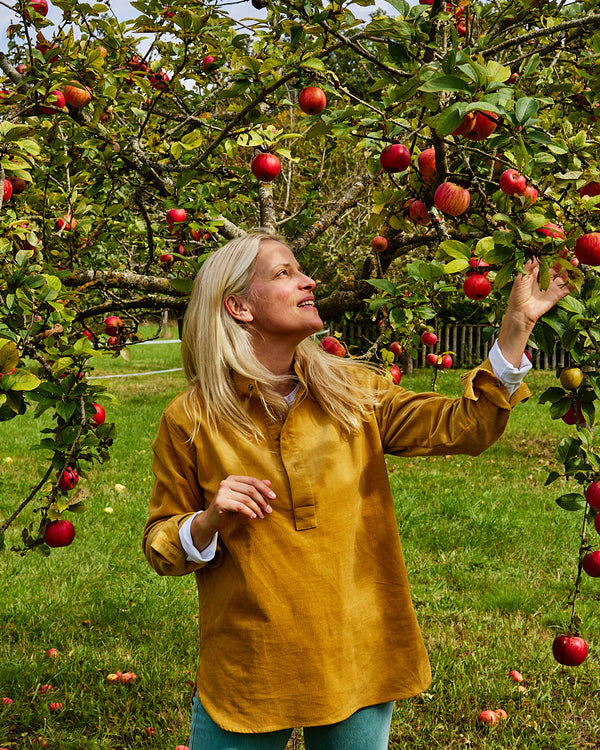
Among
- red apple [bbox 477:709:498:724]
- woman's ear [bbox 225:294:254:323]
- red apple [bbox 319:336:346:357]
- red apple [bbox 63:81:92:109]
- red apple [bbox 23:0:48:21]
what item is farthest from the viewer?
red apple [bbox 477:709:498:724]

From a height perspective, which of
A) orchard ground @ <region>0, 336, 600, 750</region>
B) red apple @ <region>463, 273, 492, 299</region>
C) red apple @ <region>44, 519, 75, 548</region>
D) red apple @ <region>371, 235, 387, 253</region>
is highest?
red apple @ <region>463, 273, 492, 299</region>

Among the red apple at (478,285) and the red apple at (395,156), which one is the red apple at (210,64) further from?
the red apple at (478,285)

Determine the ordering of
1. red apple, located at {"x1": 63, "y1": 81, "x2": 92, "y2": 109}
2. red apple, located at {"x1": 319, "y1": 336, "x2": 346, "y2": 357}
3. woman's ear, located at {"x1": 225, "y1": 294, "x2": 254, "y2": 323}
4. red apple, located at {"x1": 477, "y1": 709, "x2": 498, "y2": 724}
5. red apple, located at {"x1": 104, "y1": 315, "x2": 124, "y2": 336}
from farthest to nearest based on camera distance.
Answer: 1. red apple, located at {"x1": 104, "y1": 315, "x2": 124, "y2": 336}
2. red apple, located at {"x1": 477, "y1": 709, "x2": 498, "y2": 724}
3. red apple, located at {"x1": 319, "y1": 336, "x2": 346, "y2": 357}
4. red apple, located at {"x1": 63, "y1": 81, "x2": 92, "y2": 109}
5. woman's ear, located at {"x1": 225, "y1": 294, "x2": 254, "y2": 323}

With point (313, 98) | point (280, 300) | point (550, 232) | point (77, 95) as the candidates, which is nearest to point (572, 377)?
point (550, 232)

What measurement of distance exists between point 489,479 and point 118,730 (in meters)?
3.77

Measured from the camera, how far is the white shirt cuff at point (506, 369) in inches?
53.7

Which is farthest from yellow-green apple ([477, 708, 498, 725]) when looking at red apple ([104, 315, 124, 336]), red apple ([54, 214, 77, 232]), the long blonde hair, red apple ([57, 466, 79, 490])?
red apple ([54, 214, 77, 232])

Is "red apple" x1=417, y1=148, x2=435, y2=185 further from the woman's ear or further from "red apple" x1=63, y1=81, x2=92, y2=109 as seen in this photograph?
"red apple" x1=63, y1=81, x2=92, y2=109

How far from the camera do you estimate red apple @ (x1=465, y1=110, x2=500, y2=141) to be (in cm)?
136

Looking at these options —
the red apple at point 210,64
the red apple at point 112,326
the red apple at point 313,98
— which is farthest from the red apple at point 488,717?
the red apple at point 210,64

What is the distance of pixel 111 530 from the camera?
465cm

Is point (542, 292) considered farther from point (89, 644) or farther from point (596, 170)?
point (89, 644)

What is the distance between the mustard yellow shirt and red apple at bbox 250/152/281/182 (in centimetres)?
82

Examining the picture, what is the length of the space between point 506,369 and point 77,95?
1.54m
